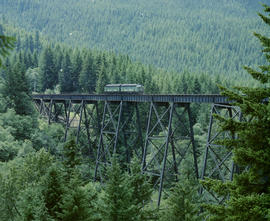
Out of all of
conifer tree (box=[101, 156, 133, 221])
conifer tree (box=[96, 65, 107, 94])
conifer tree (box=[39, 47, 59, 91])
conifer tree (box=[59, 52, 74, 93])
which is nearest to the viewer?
conifer tree (box=[101, 156, 133, 221])

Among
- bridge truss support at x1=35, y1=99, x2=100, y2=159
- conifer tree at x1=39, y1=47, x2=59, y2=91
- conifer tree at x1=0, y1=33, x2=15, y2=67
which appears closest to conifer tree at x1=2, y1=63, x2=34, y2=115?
bridge truss support at x1=35, y1=99, x2=100, y2=159

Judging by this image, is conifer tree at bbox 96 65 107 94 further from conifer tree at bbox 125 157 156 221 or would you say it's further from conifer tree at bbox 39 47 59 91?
conifer tree at bbox 125 157 156 221

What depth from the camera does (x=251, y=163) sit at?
7.37 meters

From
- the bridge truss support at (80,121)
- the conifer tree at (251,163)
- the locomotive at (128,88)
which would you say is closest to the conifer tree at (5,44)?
the conifer tree at (251,163)

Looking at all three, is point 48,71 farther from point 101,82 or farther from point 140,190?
point 140,190

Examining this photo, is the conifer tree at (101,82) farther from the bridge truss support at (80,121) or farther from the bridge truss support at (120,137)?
the bridge truss support at (120,137)

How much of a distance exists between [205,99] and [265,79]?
1403 cm

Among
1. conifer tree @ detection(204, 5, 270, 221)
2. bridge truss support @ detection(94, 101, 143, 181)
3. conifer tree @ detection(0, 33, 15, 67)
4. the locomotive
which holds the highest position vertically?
conifer tree @ detection(0, 33, 15, 67)

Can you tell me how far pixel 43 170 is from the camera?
22.0 metres

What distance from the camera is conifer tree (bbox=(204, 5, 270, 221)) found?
683cm

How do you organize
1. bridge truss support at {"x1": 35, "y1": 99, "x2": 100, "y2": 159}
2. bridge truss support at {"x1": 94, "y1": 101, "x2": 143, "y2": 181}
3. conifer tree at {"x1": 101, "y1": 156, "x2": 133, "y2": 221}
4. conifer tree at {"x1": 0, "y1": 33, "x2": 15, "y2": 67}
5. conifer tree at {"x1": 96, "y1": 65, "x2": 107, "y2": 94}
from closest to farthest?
conifer tree at {"x1": 0, "y1": 33, "x2": 15, "y2": 67}, conifer tree at {"x1": 101, "y1": 156, "x2": 133, "y2": 221}, bridge truss support at {"x1": 94, "y1": 101, "x2": 143, "y2": 181}, bridge truss support at {"x1": 35, "y1": 99, "x2": 100, "y2": 159}, conifer tree at {"x1": 96, "y1": 65, "x2": 107, "y2": 94}

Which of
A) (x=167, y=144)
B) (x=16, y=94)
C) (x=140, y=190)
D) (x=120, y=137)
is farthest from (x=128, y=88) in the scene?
(x=140, y=190)

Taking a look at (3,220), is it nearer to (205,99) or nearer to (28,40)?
(205,99)

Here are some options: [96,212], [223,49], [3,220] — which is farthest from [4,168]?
[223,49]
